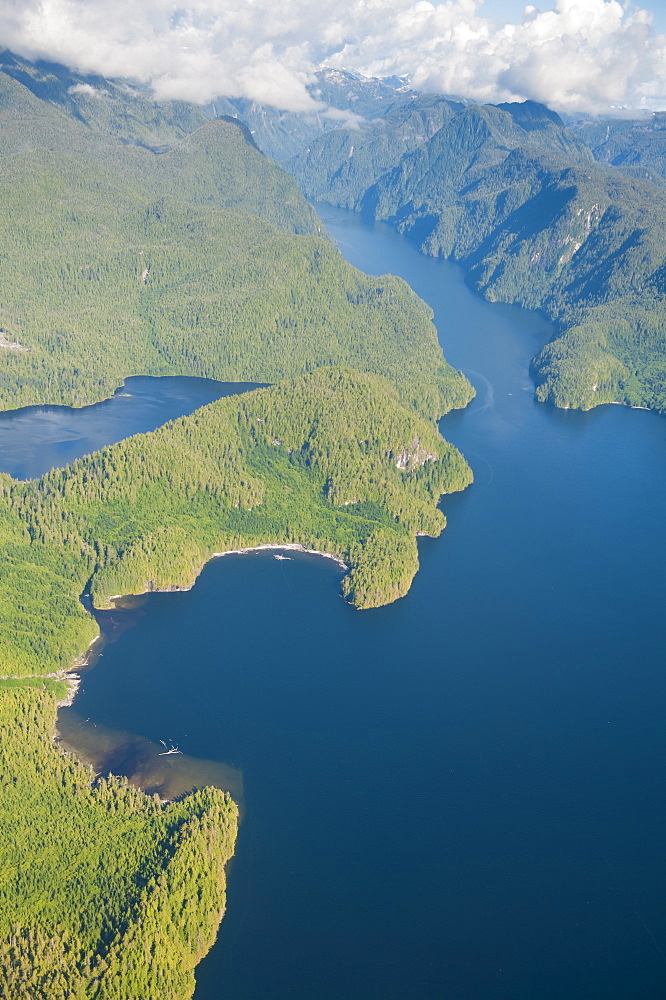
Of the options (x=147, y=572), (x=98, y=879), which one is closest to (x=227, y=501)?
(x=147, y=572)

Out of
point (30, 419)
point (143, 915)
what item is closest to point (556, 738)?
point (143, 915)

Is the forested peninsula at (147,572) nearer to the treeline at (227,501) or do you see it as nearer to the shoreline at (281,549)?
the treeline at (227,501)

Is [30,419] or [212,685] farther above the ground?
[212,685]

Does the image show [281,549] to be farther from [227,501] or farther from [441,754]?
[441,754]

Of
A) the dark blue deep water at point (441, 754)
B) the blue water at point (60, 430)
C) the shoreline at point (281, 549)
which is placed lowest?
the blue water at point (60, 430)

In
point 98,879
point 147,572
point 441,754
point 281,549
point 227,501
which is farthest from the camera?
point 227,501

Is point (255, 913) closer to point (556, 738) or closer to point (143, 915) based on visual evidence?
point (143, 915)

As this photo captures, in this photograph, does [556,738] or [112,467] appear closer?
[556,738]

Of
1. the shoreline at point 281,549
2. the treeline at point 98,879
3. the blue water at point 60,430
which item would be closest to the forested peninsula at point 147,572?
the treeline at point 98,879

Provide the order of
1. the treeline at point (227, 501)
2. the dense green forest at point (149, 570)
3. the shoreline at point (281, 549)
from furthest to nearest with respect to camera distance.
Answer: the shoreline at point (281, 549) → the treeline at point (227, 501) → the dense green forest at point (149, 570)
